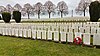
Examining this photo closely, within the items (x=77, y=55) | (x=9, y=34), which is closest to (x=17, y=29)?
(x=9, y=34)

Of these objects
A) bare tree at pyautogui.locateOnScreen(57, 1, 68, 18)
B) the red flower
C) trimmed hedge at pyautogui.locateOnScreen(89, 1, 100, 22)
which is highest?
bare tree at pyautogui.locateOnScreen(57, 1, 68, 18)

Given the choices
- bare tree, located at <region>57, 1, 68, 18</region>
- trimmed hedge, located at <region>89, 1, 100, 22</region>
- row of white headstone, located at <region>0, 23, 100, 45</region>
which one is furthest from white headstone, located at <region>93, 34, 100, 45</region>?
bare tree, located at <region>57, 1, 68, 18</region>

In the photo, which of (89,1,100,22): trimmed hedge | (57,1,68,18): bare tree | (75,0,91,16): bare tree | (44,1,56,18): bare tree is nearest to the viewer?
(89,1,100,22): trimmed hedge

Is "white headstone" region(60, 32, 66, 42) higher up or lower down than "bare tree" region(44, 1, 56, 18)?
lower down

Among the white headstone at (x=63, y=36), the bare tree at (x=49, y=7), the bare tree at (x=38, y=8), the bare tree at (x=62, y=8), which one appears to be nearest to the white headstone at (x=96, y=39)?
the white headstone at (x=63, y=36)

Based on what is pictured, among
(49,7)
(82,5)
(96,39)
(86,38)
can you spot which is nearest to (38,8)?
(49,7)

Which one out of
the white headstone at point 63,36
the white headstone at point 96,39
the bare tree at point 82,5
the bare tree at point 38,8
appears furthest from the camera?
the bare tree at point 38,8

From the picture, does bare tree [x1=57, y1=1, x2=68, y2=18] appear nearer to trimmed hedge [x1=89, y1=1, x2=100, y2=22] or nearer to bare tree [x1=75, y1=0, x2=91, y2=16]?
bare tree [x1=75, y1=0, x2=91, y2=16]

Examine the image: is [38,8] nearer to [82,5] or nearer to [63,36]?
[82,5]

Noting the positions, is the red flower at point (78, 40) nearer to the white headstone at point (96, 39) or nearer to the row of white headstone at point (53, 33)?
the row of white headstone at point (53, 33)

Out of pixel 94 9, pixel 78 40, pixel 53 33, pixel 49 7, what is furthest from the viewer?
pixel 49 7

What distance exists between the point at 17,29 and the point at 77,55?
8.16 metres

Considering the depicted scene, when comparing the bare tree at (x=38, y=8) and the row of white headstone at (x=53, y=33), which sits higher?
the bare tree at (x=38, y=8)

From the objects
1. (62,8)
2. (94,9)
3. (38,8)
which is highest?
(38,8)
